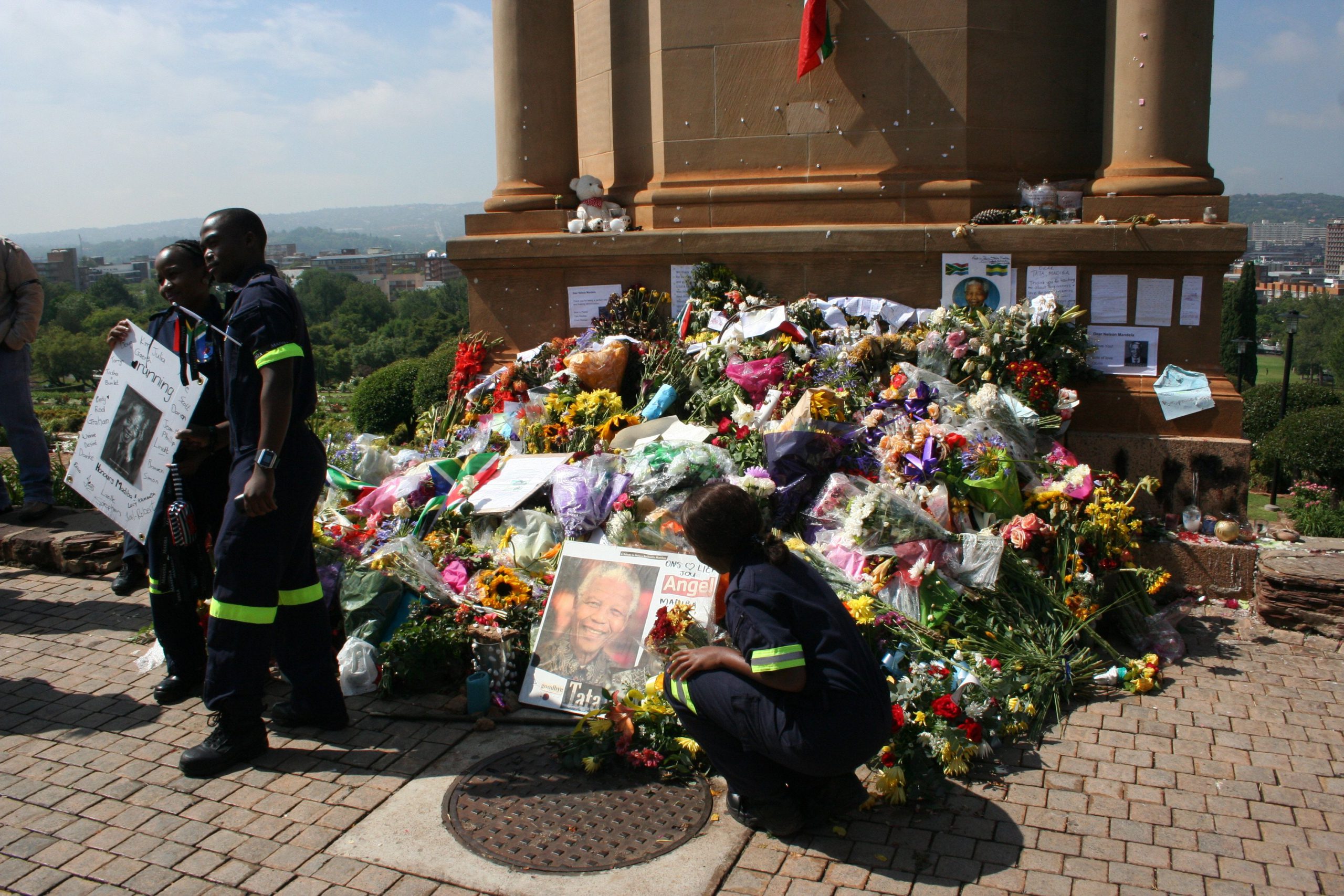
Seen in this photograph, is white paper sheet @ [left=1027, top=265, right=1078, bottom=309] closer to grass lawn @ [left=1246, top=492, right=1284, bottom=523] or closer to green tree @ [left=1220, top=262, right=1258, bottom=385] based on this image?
grass lawn @ [left=1246, top=492, right=1284, bottom=523]

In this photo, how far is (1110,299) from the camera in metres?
6.89

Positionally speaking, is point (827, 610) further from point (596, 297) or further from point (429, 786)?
point (596, 297)

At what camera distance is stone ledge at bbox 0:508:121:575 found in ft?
21.4

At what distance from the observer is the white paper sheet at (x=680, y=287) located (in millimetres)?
7801

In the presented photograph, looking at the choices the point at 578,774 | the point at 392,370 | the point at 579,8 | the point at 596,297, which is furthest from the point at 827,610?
the point at 579,8

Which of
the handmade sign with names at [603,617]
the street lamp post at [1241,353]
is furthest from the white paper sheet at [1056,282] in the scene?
the street lamp post at [1241,353]

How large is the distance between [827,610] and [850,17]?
5.80 metres

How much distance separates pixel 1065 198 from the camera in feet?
24.3

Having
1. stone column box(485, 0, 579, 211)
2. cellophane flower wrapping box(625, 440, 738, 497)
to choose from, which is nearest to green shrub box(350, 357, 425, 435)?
stone column box(485, 0, 579, 211)

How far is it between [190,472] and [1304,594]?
18.0 ft

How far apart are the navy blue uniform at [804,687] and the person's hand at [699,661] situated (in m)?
0.03

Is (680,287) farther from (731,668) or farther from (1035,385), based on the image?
(731,668)

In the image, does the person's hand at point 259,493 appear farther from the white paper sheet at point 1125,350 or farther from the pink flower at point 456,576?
the white paper sheet at point 1125,350

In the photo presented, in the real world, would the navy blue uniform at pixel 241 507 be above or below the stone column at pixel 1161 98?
below
